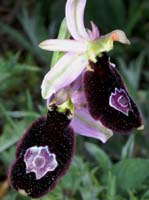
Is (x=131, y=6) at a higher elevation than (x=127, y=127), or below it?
below

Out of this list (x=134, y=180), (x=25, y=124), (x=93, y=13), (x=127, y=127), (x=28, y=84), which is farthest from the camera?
(x=93, y=13)

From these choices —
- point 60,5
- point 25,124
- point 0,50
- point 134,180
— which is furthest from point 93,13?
point 134,180

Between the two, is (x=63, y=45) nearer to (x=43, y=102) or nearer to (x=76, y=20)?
(x=76, y=20)

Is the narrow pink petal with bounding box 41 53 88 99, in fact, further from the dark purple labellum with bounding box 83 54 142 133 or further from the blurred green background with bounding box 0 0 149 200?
the blurred green background with bounding box 0 0 149 200

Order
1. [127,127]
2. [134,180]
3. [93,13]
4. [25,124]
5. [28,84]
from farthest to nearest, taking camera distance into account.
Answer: [93,13]
[28,84]
[25,124]
[134,180]
[127,127]

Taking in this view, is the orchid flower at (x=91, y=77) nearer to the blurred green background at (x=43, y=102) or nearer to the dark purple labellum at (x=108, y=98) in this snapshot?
the dark purple labellum at (x=108, y=98)

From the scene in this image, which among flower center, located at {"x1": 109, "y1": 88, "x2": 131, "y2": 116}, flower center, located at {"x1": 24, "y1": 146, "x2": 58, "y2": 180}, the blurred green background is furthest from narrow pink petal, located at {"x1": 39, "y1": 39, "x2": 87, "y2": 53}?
the blurred green background

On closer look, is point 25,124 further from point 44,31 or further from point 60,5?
point 60,5

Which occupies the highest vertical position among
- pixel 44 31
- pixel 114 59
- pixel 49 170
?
pixel 49 170
